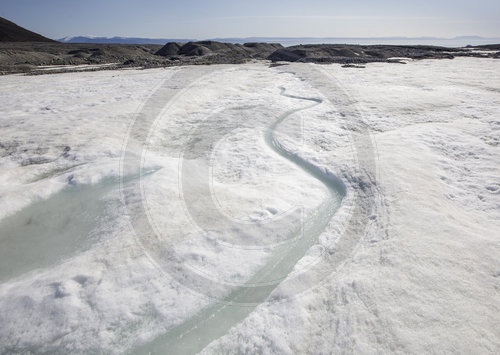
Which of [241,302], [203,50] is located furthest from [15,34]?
[241,302]

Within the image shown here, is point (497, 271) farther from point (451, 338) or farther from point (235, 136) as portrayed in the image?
point (235, 136)

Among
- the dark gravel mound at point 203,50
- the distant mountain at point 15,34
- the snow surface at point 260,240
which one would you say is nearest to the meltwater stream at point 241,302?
the snow surface at point 260,240

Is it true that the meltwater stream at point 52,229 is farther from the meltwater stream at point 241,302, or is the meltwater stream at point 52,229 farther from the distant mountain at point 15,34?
the distant mountain at point 15,34

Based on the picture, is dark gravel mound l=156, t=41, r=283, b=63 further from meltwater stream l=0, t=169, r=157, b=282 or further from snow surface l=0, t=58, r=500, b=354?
meltwater stream l=0, t=169, r=157, b=282

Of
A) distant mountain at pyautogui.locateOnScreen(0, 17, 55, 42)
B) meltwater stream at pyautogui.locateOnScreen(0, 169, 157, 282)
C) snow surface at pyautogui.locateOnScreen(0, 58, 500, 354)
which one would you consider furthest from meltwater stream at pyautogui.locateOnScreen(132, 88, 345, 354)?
distant mountain at pyautogui.locateOnScreen(0, 17, 55, 42)

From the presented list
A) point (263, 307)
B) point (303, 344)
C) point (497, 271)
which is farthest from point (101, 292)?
point (497, 271)

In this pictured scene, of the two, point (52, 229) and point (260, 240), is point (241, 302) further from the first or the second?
point (52, 229)

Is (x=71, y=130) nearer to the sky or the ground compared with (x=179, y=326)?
nearer to the sky
